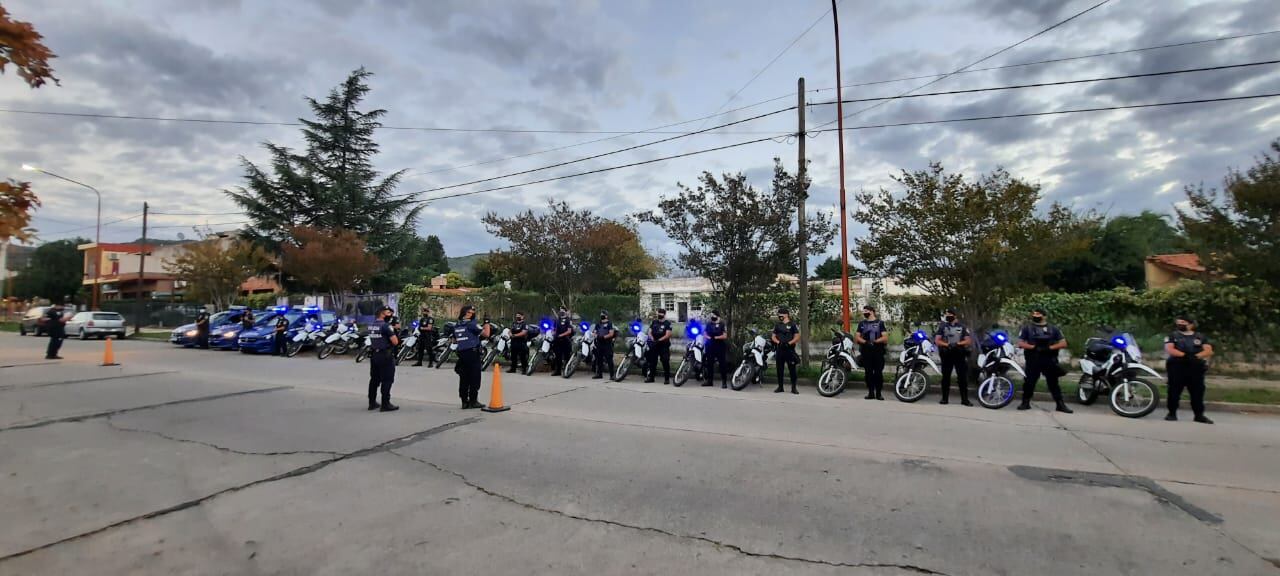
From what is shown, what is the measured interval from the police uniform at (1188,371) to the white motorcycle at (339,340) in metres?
19.3

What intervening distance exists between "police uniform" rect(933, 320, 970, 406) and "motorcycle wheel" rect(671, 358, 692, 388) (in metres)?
4.94

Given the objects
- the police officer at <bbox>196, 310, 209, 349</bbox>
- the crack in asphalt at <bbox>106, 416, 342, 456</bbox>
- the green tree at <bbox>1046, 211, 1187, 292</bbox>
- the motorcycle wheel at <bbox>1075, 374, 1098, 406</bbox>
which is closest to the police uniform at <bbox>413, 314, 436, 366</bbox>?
the crack in asphalt at <bbox>106, 416, 342, 456</bbox>

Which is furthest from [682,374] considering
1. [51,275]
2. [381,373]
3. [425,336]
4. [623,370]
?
[51,275]

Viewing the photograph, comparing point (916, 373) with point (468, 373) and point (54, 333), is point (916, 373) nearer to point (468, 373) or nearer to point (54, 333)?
point (468, 373)

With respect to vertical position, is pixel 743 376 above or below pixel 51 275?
below

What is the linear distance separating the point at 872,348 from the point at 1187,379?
13.9 ft

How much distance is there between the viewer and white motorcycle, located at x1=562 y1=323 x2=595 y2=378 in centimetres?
1455

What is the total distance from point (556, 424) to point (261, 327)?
680 inches

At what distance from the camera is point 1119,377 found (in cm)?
945

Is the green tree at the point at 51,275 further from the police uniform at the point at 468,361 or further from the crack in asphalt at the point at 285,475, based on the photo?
the crack in asphalt at the point at 285,475

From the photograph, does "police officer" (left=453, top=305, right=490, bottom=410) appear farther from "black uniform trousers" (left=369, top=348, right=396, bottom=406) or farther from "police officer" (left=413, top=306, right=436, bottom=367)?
"police officer" (left=413, top=306, right=436, bottom=367)

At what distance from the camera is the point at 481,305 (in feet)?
74.8

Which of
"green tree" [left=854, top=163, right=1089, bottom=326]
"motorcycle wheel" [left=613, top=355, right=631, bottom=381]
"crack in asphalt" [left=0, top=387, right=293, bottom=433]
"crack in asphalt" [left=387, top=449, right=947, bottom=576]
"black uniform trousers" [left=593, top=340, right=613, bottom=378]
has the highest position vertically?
"green tree" [left=854, top=163, right=1089, bottom=326]

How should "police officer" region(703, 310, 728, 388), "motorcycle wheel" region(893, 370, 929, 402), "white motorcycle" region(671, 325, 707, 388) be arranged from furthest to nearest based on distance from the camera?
"white motorcycle" region(671, 325, 707, 388) → "police officer" region(703, 310, 728, 388) → "motorcycle wheel" region(893, 370, 929, 402)
